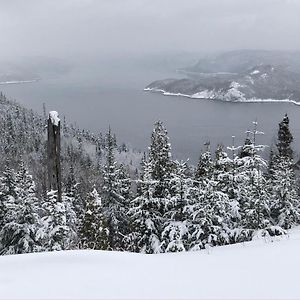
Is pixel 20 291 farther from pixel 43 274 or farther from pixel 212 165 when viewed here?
pixel 212 165

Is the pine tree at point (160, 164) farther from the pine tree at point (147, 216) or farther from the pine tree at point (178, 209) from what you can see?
the pine tree at point (178, 209)

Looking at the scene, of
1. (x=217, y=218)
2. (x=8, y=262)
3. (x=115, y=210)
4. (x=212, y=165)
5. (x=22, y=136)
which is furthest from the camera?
(x=22, y=136)

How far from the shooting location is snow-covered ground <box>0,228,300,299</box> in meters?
5.21

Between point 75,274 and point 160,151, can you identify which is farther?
point 160,151

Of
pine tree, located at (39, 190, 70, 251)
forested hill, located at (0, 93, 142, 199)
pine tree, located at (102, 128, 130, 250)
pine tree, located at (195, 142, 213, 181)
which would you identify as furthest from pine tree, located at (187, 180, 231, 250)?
forested hill, located at (0, 93, 142, 199)

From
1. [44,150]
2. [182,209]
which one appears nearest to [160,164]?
[182,209]

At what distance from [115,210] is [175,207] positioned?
11.1 m

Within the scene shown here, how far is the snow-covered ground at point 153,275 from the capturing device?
5.21 meters

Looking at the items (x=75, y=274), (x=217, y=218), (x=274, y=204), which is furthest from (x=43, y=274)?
(x=274, y=204)

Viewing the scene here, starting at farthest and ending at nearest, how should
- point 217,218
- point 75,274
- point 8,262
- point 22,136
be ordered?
point 22,136 → point 217,218 → point 8,262 → point 75,274

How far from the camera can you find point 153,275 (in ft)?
20.1

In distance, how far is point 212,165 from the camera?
18.9 meters

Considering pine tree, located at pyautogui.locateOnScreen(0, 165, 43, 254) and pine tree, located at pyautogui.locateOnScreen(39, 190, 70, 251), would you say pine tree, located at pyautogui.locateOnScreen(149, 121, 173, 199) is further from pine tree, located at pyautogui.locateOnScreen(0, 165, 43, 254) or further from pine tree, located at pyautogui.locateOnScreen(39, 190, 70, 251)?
pine tree, located at pyautogui.locateOnScreen(0, 165, 43, 254)

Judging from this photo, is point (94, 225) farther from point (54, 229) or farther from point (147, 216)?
point (147, 216)
